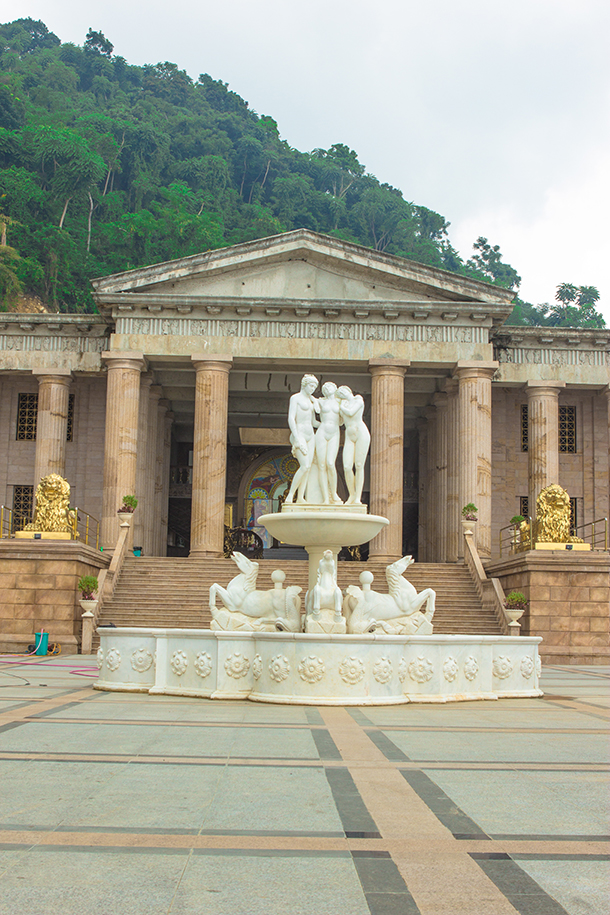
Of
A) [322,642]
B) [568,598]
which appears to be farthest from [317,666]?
[568,598]

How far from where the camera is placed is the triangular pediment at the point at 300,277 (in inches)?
1358

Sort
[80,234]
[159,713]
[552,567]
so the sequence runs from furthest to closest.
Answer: [80,234], [552,567], [159,713]

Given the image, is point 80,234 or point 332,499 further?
point 80,234

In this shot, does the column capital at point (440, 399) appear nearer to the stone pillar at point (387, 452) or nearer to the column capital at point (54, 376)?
the stone pillar at point (387, 452)

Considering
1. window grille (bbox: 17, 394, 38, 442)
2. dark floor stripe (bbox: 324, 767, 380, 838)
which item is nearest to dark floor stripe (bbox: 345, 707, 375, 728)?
dark floor stripe (bbox: 324, 767, 380, 838)

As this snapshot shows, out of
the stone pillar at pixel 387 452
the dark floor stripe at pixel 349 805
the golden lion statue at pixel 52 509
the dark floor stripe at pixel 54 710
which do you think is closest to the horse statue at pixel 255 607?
the dark floor stripe at pixel 54 710

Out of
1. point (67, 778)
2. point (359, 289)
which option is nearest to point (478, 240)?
point (359, 289)

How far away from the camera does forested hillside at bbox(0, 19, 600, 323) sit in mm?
70250

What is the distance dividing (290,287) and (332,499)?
20417 mm

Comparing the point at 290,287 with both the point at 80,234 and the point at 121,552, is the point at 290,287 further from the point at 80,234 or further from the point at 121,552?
the point at 80,234

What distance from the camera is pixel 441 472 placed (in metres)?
38.6

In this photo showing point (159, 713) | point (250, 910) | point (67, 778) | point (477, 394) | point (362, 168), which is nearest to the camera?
point (250, 910)

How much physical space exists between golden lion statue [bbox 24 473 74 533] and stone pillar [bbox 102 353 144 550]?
22.3 ft

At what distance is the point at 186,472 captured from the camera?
45.4 m
